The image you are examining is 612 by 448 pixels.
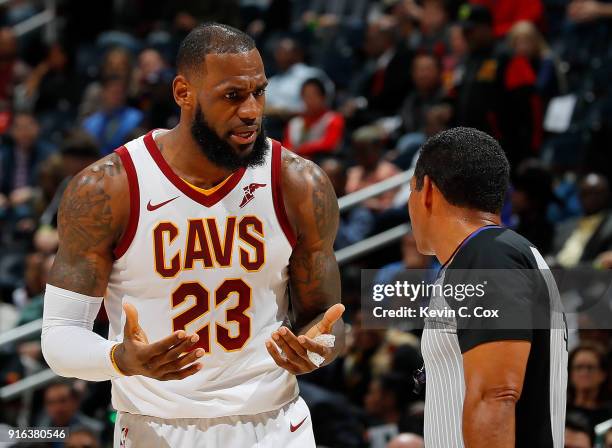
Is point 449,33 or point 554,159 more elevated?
point 449,33

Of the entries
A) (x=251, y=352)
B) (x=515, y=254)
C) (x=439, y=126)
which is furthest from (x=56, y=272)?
(x=439, y=126)

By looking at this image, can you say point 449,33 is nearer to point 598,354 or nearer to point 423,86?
point 423,86

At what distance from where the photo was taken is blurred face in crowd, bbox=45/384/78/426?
264 inches

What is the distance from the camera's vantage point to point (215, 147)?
3.98 metres

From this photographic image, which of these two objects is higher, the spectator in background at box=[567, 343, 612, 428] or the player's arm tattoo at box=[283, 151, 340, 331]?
the player's arm tattoo at box=[283, 151, 340, 331]

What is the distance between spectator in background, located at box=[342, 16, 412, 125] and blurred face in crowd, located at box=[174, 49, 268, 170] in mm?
6192

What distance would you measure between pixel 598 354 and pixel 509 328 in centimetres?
325

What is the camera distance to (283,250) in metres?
4.03

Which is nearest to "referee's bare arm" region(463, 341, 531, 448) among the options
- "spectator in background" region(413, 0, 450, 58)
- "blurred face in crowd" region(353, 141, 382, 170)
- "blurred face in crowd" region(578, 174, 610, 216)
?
"blurred face in crowd" region(578, 174, 610, 216)

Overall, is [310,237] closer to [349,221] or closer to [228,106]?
[228,106]

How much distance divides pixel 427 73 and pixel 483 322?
6.60 m

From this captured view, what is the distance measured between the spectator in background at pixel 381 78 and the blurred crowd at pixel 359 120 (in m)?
0.02

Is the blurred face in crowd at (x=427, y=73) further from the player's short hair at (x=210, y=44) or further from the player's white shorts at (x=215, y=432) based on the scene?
the player's white shorts at (x=215, y=432)

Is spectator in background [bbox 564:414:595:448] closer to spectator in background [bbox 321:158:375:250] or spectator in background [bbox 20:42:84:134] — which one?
spectator in background [bbox 321:158:375:250]
